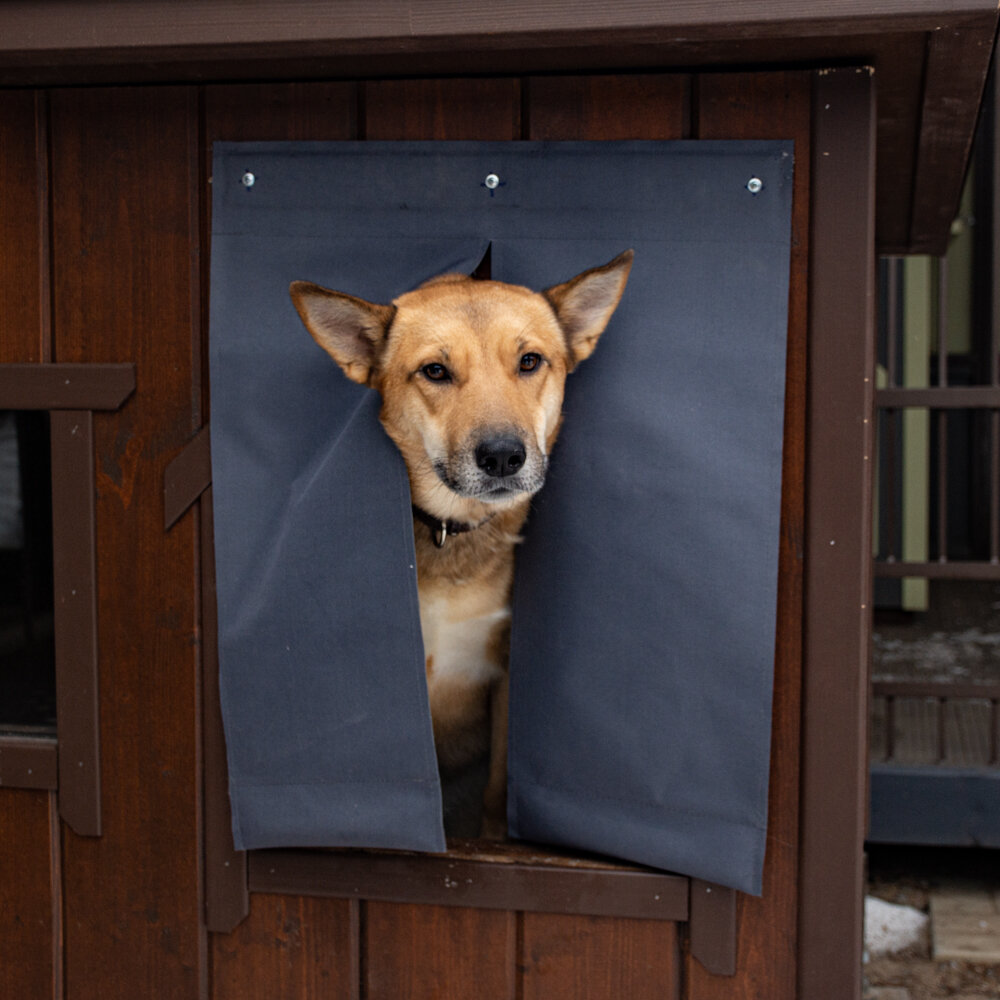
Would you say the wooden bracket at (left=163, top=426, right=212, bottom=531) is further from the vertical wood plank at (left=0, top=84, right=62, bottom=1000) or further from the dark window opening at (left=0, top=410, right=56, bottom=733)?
the dark window opening at (left=0, top=410, right=56, bottom=733)

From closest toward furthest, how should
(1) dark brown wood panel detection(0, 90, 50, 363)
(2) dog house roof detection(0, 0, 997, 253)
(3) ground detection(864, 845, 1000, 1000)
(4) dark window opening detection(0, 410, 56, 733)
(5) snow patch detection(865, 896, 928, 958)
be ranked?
(2) dog house roof detection(0, 0, 997, 253) < (1) dark brown wood panel detection(0, 90, 50, 363) < (4) dark window opening detection(0, 410, 56, 733) < (3) ground detection(864, 845, 1000, 1000) < (5) snow patch detection(865, 896, 928, 958)

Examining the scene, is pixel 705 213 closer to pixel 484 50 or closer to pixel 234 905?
pixel 484 50

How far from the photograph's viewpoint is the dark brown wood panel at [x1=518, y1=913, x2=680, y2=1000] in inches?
90.7

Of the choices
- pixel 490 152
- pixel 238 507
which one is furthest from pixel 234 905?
pixel 490 152

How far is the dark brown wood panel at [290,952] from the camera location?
7.92ft

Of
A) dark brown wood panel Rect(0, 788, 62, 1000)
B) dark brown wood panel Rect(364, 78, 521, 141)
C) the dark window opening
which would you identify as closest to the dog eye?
dark brown wood panel Rect(364, 78, 521, 141)

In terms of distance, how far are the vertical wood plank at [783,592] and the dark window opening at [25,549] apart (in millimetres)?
2605

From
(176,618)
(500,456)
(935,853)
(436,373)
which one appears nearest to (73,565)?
(176,618)

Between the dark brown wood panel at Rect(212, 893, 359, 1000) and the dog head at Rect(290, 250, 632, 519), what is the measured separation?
111cm

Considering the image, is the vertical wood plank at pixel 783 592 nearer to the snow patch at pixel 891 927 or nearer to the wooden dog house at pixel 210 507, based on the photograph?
the wooden dog house at pixel 210 507

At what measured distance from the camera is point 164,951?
2.46 m

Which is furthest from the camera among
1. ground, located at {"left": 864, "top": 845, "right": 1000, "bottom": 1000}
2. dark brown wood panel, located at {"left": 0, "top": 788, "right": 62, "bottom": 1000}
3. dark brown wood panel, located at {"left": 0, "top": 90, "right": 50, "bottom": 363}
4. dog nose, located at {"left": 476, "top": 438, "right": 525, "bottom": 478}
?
ground, located at {"left": 864, "top": 845, "right": 1000, "bottom": 1000}

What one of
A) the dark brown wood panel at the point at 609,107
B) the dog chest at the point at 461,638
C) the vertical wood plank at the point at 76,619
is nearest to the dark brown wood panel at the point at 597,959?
the dog chest at the point at 461,638

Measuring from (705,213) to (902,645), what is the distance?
4.64 metres
